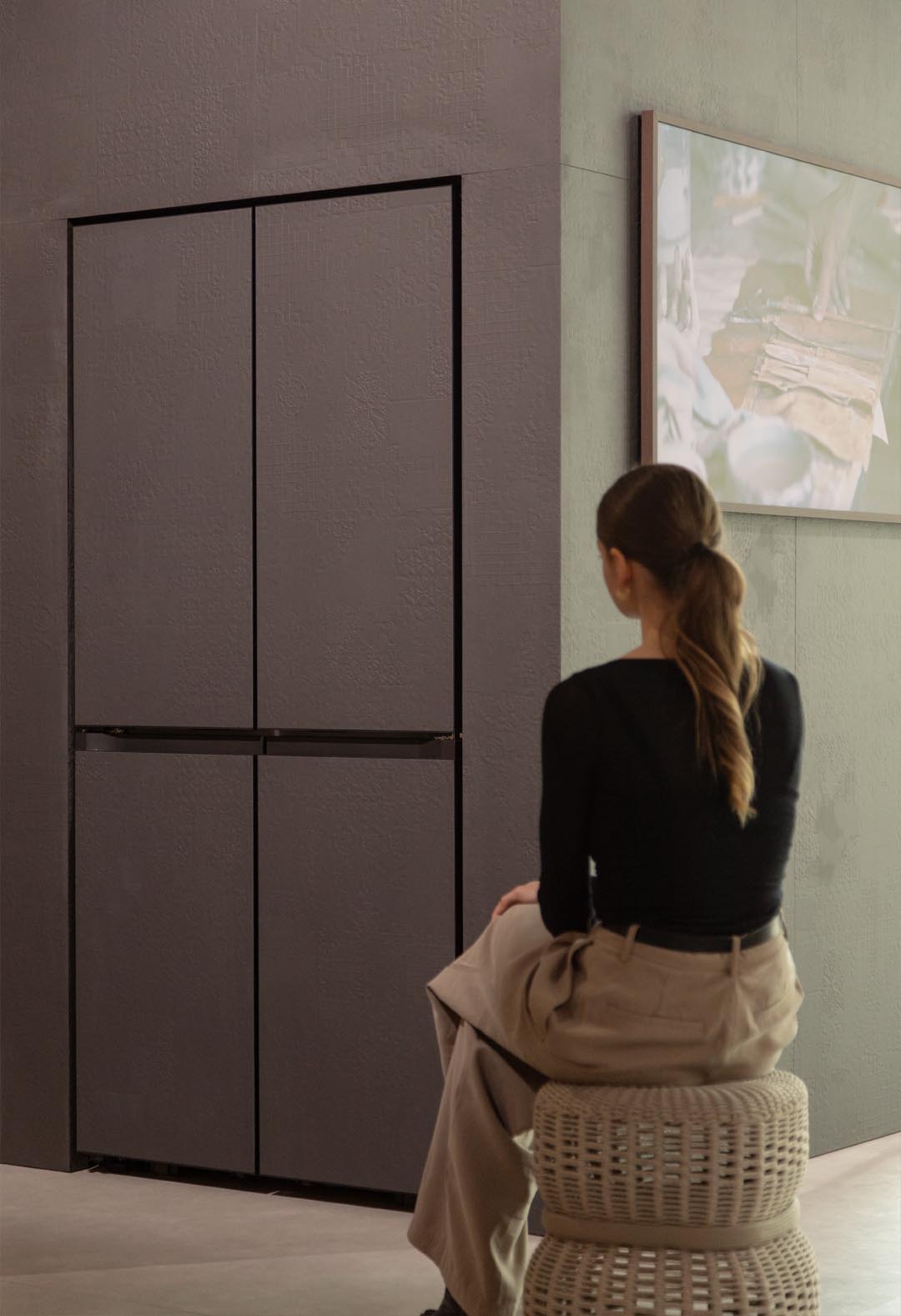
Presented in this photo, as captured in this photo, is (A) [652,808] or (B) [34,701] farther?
(B) [34,701]

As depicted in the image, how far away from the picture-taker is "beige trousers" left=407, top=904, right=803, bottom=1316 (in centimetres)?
252

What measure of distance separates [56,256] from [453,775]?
1.52 m

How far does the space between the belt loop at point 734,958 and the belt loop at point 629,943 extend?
13 cm

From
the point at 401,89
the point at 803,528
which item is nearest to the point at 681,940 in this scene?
the point at 803,528

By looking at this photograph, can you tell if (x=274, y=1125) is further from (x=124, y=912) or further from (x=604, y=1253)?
(x=604, y=1253)

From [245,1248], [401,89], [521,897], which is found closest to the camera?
[521,897]

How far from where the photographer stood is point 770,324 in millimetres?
4199

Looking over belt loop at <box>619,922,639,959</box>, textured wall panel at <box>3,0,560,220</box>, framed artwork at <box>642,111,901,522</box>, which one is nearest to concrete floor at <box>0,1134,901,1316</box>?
belt loop at <box>619,922,639,959</box>

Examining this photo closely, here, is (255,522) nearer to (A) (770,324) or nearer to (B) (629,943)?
(A) (770,324)

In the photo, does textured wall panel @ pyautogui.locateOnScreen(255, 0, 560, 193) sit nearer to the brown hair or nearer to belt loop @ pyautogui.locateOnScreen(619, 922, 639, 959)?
the brown hair

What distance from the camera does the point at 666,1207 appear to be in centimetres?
250

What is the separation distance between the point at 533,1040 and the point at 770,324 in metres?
2.09

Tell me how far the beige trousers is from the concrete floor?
54cm

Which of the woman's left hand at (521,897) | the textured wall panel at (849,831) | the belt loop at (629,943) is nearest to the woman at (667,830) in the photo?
the belt loop at (629,943)
